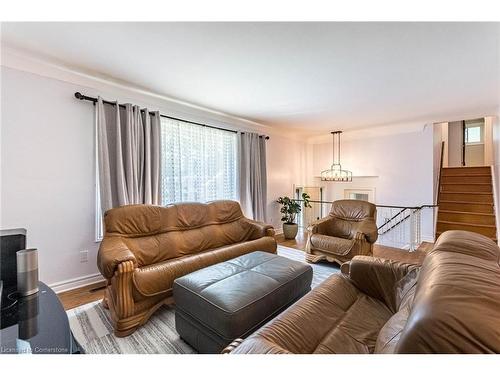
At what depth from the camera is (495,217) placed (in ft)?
13.7

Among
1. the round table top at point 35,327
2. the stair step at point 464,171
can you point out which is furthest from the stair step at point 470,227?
the round table top at point 35,327

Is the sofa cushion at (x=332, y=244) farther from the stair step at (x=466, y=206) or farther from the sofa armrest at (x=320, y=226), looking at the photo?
the stair step at (x=466, y=206)

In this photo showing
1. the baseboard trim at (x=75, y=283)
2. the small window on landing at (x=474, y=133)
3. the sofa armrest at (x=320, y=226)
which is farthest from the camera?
the small window on landing at (x=474, y=133)

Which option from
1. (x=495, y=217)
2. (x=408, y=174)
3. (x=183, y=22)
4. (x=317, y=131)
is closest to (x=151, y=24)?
(x=183, y=22)

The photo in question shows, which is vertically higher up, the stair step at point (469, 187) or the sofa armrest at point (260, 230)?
the stair step at point (469, 187)

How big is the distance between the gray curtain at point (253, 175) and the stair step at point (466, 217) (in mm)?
3701

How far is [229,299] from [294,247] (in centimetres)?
288

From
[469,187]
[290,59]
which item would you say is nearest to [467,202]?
[469,187]

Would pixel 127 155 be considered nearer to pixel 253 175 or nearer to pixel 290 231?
pixel 253 175

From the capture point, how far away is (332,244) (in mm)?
3178

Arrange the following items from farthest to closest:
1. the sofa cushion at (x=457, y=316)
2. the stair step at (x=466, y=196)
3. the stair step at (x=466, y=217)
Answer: the stair step at (x=466, y=196) → the stair step at (x=466, y=217) → the sofa cushion at (x=457, y=316)

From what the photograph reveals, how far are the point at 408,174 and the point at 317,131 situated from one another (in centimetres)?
206

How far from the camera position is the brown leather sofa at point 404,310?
0.65 meters
